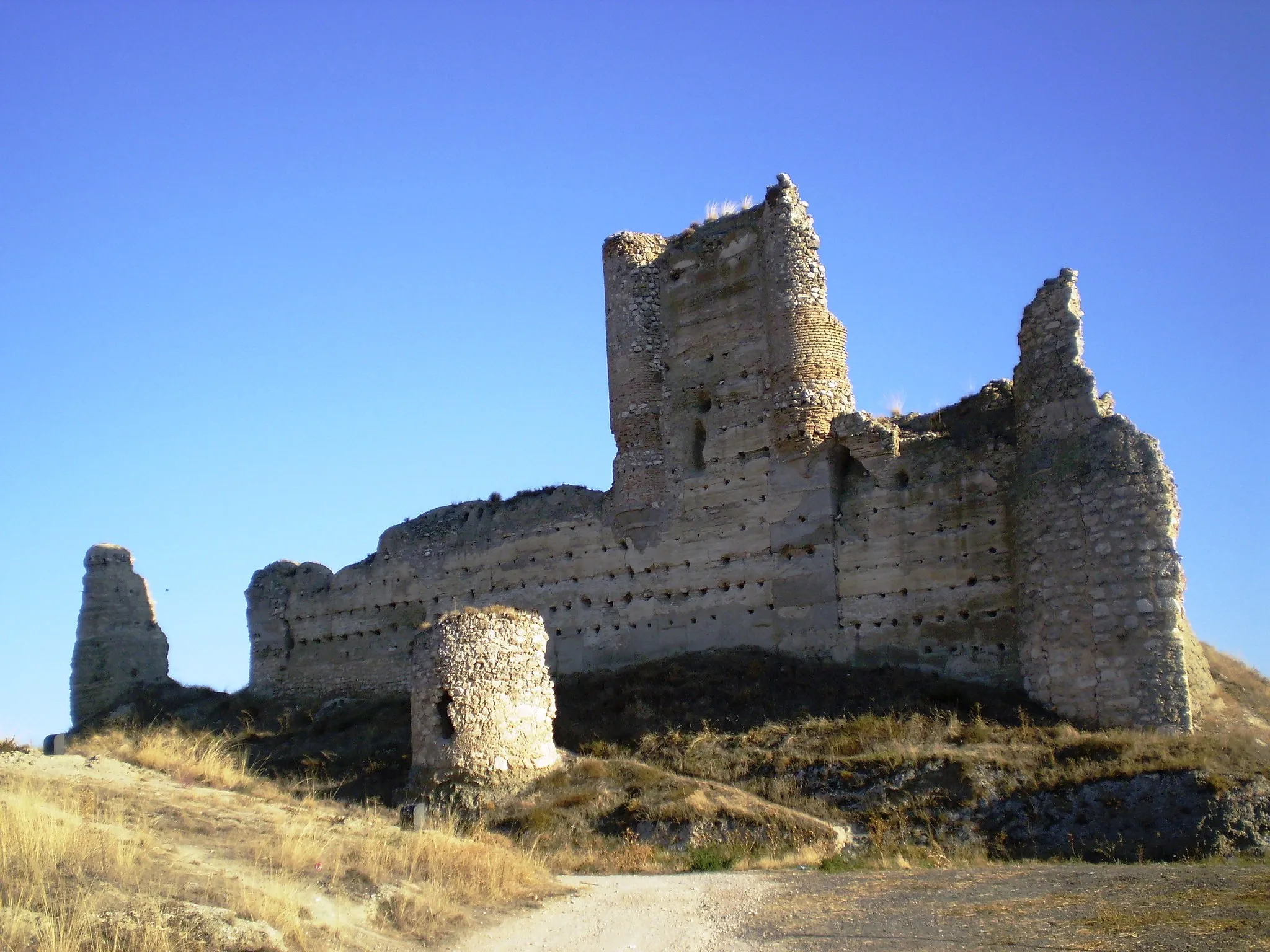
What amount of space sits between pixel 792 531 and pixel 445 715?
6.43 metres

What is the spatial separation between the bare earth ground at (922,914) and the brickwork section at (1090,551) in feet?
12.9

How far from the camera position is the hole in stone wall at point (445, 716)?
15836mm

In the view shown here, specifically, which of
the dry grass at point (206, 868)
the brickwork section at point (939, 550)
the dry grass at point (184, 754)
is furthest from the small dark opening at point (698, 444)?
the dry grass at point (184, 754)

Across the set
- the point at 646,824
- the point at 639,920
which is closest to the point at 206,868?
the point at 639,920

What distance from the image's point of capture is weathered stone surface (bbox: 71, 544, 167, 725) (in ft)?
82.7

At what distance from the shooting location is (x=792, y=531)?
19359 millimetres

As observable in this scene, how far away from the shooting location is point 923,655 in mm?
17594

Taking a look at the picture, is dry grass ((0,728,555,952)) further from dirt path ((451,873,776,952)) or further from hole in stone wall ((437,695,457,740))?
hole in stone wall ((437,695,457,740))

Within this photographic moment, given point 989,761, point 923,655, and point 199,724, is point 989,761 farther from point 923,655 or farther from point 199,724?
point 199,724

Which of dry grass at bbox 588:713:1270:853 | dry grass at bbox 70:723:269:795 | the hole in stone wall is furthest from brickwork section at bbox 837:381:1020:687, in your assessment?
dry grass at bbox 70:723:269:795

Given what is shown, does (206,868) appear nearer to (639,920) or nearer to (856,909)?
(639,920)

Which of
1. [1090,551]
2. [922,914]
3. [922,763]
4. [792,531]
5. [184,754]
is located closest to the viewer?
[922,914]

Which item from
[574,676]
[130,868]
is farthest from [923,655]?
[130,868]

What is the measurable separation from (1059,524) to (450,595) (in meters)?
11.6
